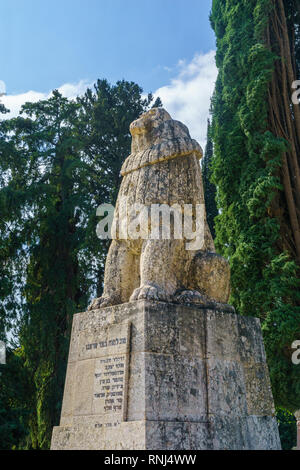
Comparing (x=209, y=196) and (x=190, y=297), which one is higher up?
(x=209, y=196)

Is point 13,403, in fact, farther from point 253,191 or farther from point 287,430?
point 287,430

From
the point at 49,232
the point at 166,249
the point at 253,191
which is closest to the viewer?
the point at 166,249

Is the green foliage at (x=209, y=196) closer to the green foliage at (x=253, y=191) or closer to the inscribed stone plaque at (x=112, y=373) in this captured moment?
the green foliage at (x=253, y=191)

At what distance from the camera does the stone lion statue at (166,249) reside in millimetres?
4820

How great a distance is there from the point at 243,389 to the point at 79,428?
1540 millimetres

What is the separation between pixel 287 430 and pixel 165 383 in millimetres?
15854

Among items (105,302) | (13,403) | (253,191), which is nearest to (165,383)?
(105,302)

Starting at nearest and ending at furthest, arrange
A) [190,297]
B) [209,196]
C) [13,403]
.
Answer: [190,297] → [13,403] → [209,196]

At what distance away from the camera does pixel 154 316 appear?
436 cm

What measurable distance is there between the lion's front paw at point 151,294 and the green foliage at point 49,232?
28.9 ft

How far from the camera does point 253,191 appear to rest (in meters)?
12.7

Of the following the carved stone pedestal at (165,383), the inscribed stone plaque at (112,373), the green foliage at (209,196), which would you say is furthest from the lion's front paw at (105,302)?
the green foliage at (209,196)

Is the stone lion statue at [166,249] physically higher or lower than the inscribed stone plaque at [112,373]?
higher

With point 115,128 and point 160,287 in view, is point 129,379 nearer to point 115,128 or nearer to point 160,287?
point 160,287
